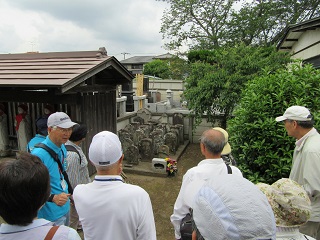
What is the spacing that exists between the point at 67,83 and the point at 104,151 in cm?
265

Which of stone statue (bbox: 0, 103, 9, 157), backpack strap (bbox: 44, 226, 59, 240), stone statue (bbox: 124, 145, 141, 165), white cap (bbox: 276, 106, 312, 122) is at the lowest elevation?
stone statue (bbox: 124, 145, 141, 165)

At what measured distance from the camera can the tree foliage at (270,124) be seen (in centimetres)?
318

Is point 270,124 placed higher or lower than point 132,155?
higher

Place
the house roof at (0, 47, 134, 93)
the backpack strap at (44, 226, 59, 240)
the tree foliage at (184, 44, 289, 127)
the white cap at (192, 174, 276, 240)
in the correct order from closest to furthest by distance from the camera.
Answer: the white cap at (192, 174, 276, 240) → the backpack strap at (44, 226, 59, 240) → the house roof at (0, 47, 134, 93) → the tree foliage at (184, 44, 289, 127)

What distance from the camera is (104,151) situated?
1682 millimetres

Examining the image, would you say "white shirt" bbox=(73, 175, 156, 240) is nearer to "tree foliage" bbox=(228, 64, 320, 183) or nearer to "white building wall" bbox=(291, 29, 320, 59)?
"tree foliage" bbox=(228, 64, 320, 183)

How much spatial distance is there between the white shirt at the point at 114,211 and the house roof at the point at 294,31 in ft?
20.4

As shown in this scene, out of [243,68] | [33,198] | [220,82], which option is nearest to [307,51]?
[243,68]

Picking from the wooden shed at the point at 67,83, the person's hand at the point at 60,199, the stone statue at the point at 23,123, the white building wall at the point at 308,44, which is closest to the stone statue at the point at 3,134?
the wooden shed at the point at 67,83

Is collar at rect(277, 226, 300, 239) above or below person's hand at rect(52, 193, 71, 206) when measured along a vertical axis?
above

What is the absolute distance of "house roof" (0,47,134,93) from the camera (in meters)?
4.05

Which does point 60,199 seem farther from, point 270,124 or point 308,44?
point 308,44

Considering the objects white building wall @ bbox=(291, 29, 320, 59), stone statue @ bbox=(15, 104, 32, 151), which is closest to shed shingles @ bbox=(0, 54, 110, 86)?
stone statue @ bbox=(15, 104, 32, 151)

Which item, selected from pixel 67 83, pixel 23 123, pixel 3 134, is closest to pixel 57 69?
pixel 67 83
